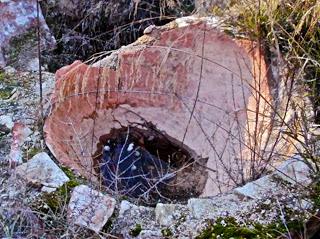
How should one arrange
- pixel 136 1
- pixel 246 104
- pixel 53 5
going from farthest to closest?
pixel 53 5, pixel 136 1, pixel 246 104

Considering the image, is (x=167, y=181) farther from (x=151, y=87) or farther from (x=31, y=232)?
Result: (x=31, y=232)

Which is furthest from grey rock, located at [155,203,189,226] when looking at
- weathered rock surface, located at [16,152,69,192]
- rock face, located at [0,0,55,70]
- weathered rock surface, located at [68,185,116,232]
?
rock face, located at [0,0,55,70]

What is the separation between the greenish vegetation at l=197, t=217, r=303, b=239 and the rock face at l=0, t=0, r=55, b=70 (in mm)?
1307

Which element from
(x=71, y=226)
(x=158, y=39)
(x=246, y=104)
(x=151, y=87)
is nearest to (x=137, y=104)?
(x=151, y=87)

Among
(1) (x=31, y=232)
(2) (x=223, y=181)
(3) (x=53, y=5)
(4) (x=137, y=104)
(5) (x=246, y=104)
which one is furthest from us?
(3) (x=53, y=5)

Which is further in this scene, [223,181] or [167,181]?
[167,181]

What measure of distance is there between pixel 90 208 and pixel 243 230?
435mm

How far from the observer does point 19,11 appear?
2.70m

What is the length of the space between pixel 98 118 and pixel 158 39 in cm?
43

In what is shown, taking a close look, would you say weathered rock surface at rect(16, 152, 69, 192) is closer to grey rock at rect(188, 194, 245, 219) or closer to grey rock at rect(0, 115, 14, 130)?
grey rock at rect(0, 115, 14, 130)

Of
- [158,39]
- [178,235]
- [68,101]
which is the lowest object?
[178,235]

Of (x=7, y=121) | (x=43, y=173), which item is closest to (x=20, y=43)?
(x=7, y=121)

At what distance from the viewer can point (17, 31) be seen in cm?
270

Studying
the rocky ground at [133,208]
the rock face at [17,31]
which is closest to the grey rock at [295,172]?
the rocky ground at [133,208]
